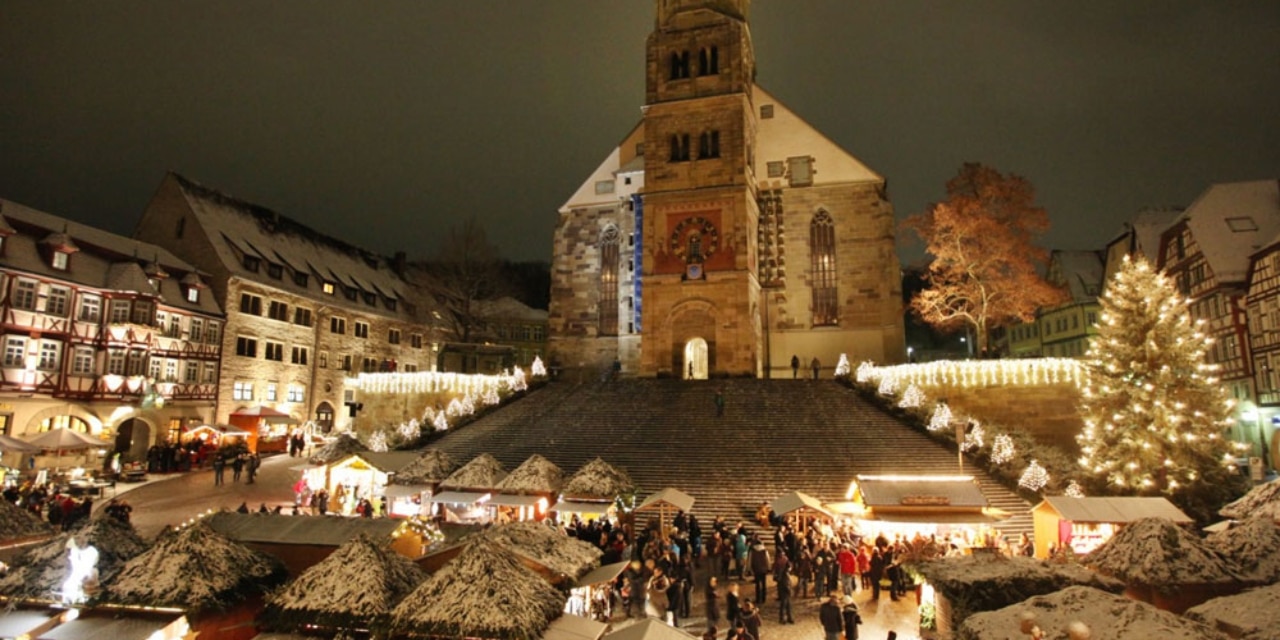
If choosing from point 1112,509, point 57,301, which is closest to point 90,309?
point 57,301

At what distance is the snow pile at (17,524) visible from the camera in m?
11.4

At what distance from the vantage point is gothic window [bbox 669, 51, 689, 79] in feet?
126

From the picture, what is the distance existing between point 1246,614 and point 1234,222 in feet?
101

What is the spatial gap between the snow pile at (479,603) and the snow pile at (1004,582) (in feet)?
17.8

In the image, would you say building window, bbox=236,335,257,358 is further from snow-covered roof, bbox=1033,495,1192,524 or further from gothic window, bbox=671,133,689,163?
snow-covered roof, bbox=1033,495,1192,524

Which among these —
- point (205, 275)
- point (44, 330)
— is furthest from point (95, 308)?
point (205, 275)

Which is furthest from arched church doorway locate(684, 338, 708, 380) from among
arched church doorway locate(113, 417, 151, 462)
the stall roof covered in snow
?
the stall roof covered in snow

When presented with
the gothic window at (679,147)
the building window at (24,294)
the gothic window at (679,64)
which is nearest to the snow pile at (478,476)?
the building window at (24,294)

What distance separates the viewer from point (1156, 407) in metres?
19.1

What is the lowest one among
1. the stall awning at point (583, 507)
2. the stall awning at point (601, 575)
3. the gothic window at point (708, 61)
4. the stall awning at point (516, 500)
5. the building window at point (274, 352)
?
the stall awning at point (601, 575)

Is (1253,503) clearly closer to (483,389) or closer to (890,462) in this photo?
(890,462)

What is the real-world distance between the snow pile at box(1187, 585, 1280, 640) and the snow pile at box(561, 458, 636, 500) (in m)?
13.0

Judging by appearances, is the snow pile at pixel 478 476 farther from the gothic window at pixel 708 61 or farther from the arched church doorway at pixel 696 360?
the gothic window at pixel 708 61

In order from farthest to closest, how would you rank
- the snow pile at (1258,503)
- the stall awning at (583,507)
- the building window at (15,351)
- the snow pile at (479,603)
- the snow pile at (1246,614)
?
the building window at (15,351)
the stall awning at (583,507)
the snow pile at (1258,503)
the snow pile at (479,603)
the snow pile at (1246,614)
